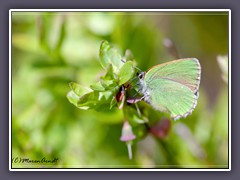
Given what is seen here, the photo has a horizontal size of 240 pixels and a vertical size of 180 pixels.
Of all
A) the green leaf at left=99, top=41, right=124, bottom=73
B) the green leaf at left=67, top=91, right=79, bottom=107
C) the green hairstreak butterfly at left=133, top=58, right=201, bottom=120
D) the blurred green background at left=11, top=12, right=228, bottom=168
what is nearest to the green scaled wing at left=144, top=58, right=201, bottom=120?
the green hairstreak butterfly at left=133, top=58, right=201, bottom=120

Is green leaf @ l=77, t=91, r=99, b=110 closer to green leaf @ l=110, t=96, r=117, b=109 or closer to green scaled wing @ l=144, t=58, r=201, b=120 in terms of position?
green leaf @ l=110, t=96, r=117, b=109

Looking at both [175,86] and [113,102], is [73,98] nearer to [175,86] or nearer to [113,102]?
[113,102]

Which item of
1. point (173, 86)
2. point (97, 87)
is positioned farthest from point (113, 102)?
point (173, 86)

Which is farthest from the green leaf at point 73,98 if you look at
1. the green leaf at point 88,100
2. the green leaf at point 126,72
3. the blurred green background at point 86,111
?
the blurred green background at point 86,111
